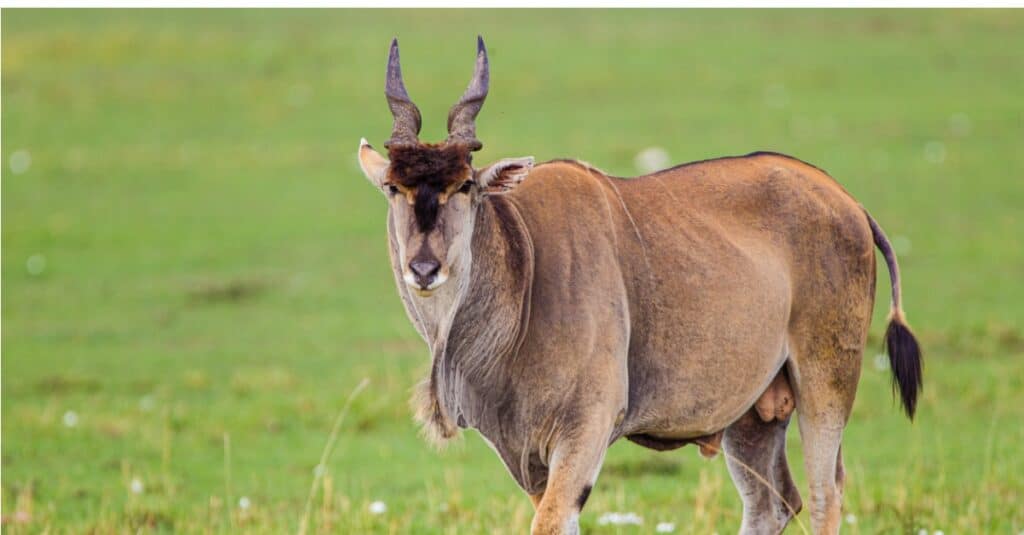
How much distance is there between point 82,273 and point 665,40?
57.0 ft

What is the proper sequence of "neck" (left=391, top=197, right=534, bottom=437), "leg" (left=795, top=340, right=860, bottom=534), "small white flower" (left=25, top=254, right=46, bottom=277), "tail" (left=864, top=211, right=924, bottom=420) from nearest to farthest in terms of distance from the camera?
"neck" (left=391, top=197, right=534, bottom=437) → "leg" (left=795, top=340, right=860, bottom=534) → "tail" (left=864, top=211, right=924, bottom=420) → "small white flower" (left=25, top=254, right=46, bottom=277)

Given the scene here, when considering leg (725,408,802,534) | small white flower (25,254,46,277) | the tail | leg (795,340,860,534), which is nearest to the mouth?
leg (795,340,860,534)

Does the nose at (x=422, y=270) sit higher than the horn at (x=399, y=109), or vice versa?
the horn at (x=399, y=109)

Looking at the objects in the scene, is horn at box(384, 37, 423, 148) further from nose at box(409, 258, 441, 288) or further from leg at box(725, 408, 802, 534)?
leg at box(725, 408, 802, 534)

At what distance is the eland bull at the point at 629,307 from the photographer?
5824mm

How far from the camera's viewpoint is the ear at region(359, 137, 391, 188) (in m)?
5.85

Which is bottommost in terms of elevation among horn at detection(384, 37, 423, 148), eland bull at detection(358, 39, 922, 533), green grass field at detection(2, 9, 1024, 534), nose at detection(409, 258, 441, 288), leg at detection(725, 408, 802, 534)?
green grass field at detection(2, 9, 1024, 534)

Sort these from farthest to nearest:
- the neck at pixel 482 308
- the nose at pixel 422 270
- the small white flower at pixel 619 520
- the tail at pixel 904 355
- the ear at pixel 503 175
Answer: the small white flower at pixel 619 520, the tail at pixel 904 355, the neck at pixel 482 308, the ear at pixel 503 175, the nose at pixel 422 270

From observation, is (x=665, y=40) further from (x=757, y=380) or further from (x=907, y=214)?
(x=757, y=380)

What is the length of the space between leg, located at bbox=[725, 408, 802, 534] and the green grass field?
2.49ft

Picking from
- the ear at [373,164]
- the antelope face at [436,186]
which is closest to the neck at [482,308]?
the antelope face at [436,186]

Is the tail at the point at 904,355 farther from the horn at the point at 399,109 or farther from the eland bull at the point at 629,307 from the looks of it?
the horn at the point at 399,109

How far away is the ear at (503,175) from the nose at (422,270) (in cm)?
46

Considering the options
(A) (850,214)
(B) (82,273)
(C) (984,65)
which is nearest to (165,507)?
(A) (850,214)
